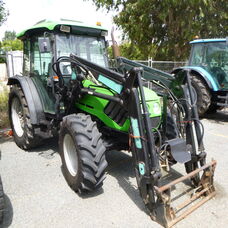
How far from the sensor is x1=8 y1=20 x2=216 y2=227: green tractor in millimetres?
2695

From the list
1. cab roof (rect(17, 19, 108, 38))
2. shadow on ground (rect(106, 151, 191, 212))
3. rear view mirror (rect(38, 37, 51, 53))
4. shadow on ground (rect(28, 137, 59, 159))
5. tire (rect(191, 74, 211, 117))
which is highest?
cab roof (rect(17, 19, 108, 38))

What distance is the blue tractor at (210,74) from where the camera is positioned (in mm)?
7129

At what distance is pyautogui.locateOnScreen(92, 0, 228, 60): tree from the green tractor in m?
8.31

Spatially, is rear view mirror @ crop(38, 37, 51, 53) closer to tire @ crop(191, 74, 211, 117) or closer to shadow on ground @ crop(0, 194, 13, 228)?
shadow on ground @ crop(0, 194, 13, 228)

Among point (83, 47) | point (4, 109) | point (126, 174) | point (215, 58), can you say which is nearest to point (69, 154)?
point (126, 174)

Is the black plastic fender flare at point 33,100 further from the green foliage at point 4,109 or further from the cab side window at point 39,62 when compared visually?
the green foliage at point 4,109

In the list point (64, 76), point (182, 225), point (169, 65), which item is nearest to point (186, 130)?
point (182, 225)

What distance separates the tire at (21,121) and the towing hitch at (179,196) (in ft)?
8.96

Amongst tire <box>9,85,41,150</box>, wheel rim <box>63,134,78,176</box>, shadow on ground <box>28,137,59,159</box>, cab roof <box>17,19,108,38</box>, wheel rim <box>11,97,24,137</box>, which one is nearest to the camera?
wheel rim <box>63,134,78,176</box>

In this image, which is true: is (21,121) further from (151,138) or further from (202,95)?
(202,95)

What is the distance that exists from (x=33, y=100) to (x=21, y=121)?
81 centimetres

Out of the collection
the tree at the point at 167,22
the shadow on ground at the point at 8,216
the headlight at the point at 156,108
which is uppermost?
the tree at the point at 167,22

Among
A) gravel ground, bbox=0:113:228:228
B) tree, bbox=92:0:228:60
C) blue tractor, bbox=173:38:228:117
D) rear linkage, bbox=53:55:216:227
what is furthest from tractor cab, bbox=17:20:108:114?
tree, bbox=92:0:228:60

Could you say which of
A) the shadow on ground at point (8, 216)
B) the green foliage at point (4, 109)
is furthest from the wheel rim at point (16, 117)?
the shadow on ground at point (8, 216)
